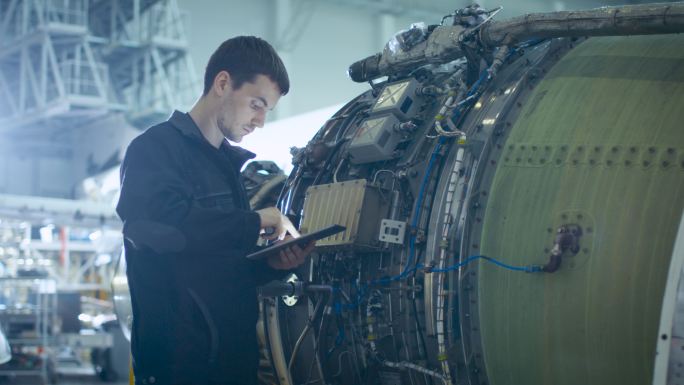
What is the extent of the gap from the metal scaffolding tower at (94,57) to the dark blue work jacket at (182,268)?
17199 mm

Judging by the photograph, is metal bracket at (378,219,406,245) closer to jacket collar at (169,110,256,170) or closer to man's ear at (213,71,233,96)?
jacket collar at (169,110,256,170)

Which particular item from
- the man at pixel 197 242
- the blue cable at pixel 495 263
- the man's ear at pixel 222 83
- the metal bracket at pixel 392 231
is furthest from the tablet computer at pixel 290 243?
the metal bracket at pixel 392 231

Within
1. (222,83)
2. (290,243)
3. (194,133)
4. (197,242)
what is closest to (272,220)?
(290,243)

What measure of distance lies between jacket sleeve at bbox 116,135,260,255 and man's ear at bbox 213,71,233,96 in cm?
30

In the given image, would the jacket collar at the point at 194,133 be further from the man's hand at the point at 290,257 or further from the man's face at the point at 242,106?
the man's hand at the point at 290,257

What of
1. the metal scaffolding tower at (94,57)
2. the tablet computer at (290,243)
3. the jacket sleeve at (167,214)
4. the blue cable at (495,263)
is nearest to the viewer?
the jacket sleeve at (167,214)

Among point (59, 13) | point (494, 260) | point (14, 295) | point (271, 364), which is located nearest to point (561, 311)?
point (494, 260)

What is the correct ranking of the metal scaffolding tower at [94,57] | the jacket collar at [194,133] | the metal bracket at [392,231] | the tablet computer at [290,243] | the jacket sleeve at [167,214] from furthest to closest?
the metal scaffolding tower at [94,57] → the metal bracket at [392,231] → the jacket collar at [194,133] → the tablet computer at [290,243] → the jacket sleeve at [167,214]

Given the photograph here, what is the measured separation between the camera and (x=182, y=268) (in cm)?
270

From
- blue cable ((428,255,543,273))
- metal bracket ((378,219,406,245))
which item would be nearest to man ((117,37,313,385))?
blue cable ((428,255,543,273))

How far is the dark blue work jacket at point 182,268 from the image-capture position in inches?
103

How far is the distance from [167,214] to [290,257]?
0.48 m

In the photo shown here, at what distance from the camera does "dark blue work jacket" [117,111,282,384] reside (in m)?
2.62

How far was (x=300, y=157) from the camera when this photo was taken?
4500 millimetres
